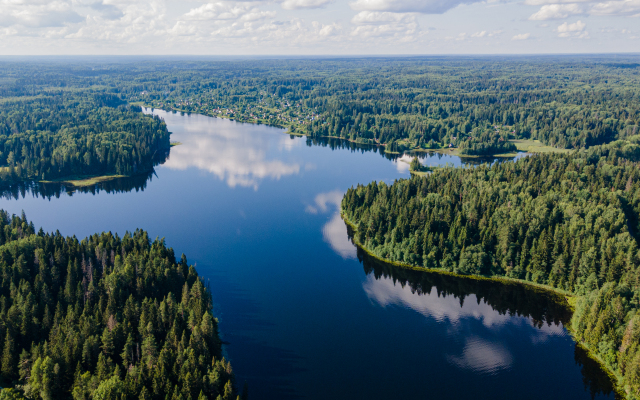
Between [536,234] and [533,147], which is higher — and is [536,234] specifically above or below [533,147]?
below

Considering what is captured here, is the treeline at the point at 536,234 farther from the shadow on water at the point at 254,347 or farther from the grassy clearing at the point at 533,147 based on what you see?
the grassy clearing at the point at 533,147

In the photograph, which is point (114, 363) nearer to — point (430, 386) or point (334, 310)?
point (334, 310)

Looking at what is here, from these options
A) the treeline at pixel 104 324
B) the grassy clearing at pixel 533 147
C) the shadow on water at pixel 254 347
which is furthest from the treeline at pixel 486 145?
the treeline at pixel 104 324

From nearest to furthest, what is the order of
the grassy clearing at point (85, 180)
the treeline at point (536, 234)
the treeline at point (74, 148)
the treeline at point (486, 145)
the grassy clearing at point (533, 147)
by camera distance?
the treeline at point (536, 234)
the grassy clearing at point (85, 180)
the treeline at point (74, 148)
the treeline at point (486, 145)
the grassy clearing at point (533, 147)

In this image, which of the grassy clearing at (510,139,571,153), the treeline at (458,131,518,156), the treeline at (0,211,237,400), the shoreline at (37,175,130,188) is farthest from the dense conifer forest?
the grassy clearing at (510,139,571,153)

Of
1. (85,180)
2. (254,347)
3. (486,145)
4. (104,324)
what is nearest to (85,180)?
(85,180)

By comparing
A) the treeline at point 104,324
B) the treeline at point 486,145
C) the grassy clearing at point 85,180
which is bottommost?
the treeline at point 104,324

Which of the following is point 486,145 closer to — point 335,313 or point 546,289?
point 546,289

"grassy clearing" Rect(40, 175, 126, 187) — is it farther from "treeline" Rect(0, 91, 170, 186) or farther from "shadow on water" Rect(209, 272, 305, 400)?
"shadow on water" Rect(209, 272, 305, 400)
